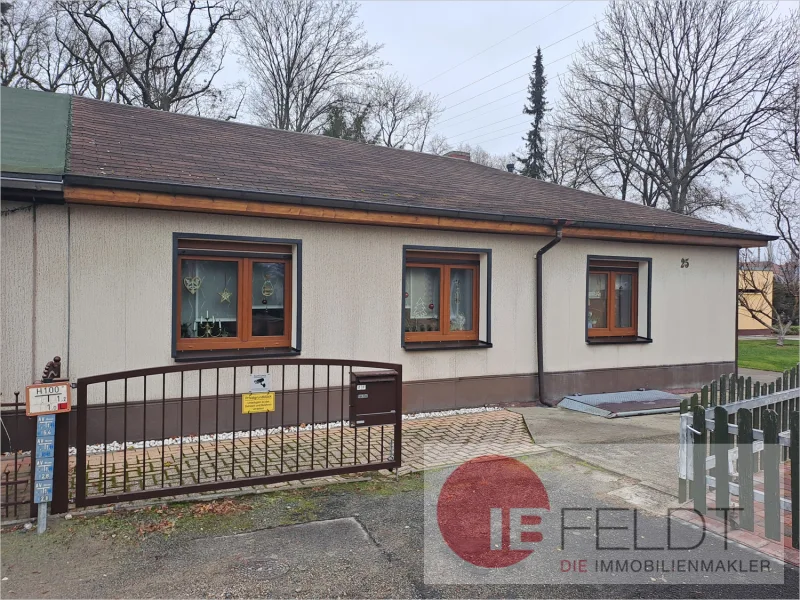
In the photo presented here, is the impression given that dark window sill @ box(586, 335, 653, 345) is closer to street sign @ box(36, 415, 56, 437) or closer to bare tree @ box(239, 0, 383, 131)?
street sign @ box(36, 415, 56, 437)

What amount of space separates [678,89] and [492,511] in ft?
82.4

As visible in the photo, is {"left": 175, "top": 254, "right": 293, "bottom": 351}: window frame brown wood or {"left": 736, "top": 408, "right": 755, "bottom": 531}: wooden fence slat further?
{"left": 175, "top": 254, "right": 293, "bottom": 351}: window frame brown wood

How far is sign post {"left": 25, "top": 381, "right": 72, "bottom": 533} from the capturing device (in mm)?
3816

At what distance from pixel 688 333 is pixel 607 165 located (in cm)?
1959

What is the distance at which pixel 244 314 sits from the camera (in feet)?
23.2

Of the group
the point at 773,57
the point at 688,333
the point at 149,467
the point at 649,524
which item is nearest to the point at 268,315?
the point at 149,467

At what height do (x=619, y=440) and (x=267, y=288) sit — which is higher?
(x=267, y=288)

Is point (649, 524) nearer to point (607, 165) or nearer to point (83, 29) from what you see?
point (83, 29)

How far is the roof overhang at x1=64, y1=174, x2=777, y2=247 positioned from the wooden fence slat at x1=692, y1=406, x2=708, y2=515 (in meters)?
4.41

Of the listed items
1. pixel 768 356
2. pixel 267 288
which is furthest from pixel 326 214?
pixel 768 356

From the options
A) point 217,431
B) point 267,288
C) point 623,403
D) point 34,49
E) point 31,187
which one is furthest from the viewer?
point 34,49

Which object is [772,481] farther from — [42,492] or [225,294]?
[225,294]

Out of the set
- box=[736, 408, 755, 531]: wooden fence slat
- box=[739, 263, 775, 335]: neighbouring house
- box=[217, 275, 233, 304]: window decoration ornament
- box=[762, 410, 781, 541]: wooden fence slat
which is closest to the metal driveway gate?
box=[217, 275, 233, 304]: window decoration ornament

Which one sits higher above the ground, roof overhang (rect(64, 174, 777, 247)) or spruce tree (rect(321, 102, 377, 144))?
spruce tree (rect(321, 102, 377, 144))
